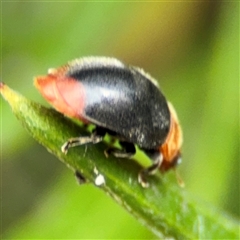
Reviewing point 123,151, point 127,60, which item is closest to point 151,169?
point 123,151

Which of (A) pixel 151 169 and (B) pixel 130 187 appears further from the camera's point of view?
(A) pixel 151 169

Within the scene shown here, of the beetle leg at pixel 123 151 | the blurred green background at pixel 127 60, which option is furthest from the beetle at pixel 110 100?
the blurred green background at pixel 127 60

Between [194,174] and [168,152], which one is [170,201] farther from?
[194,174]

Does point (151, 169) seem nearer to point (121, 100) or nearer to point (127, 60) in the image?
point (121, 100)

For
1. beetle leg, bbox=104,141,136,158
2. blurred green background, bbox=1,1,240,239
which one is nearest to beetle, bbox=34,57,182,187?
beetle leg, bbox=104,141,136,158

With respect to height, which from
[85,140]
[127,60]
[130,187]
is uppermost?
[127,60]

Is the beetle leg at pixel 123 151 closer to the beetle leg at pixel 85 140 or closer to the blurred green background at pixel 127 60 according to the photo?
the beetle leg at pixel 85 140

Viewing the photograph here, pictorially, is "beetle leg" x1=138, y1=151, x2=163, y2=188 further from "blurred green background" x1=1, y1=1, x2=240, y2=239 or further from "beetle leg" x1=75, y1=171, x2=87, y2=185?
"blurred green background" x1=1, y1=1, x2=240, y2=239
